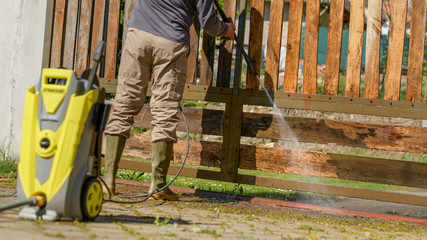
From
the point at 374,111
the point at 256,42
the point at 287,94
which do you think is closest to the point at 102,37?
the point at 256,42

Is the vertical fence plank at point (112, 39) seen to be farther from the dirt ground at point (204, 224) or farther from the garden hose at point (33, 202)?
the garden hose at point (33, 202)

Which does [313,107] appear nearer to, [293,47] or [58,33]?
[293,47]

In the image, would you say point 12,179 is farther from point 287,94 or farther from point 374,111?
point 374,111

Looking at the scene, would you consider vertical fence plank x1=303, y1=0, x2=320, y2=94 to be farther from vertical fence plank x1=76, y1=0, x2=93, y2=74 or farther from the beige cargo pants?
vertical fence plank x1=76, y1=0, x2=93, y2=74

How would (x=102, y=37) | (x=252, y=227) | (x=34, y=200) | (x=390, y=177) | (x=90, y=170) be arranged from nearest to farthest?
(x=34, y=200) < (x=90, y=170) < (x=252, y=227) < (x=390, y=177) < (x=102, y=37)

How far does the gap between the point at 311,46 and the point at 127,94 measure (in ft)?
5.83

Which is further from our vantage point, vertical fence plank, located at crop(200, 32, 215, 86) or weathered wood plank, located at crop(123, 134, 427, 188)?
vertical fence plank, located at crop(200, 32, 215, 86)

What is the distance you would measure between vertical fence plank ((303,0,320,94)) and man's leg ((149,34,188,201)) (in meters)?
1.28

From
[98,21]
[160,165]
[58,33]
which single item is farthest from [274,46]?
[58,33]

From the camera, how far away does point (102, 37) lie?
5.59m

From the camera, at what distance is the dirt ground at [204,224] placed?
2723 mm

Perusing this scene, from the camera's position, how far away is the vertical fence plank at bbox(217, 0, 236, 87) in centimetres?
518

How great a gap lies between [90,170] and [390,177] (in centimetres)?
289

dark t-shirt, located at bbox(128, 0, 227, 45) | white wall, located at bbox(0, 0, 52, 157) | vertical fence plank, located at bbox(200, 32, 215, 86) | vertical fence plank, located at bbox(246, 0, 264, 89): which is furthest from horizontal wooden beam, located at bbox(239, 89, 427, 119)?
white wall, located at bbox(0, 0, 52, 157)
